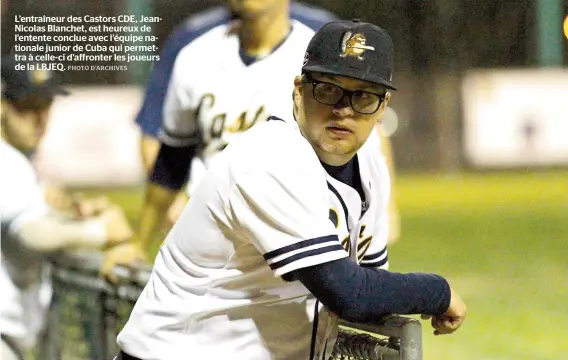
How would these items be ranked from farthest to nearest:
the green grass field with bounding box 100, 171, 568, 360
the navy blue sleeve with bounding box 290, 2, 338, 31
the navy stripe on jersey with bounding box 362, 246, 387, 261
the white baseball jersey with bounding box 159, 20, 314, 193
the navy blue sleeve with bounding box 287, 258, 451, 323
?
the green grass field with bounding box 100, 171, 568, 360 < the navy blue sleeve with bounding box 290, 2, 338, 31 < the white baseball jersey with bounding box 159, 20, 314, 193 < the navy stripe on jersey with bounding box 362, 246, 387, 261 < the navy blue sleeve with bounding box 287, 258, 451, 323

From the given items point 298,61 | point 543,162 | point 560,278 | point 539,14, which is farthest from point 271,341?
point 543,162

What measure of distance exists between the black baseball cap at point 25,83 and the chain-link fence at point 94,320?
1.96 feet

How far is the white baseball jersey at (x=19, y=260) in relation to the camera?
3193 mm

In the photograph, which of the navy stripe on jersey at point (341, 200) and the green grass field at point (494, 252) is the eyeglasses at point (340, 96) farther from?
the green grass field at point (494, 252)

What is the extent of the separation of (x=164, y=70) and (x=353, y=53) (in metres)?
1.81

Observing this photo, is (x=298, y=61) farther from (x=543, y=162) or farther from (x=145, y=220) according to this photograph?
(x=543, y=162)

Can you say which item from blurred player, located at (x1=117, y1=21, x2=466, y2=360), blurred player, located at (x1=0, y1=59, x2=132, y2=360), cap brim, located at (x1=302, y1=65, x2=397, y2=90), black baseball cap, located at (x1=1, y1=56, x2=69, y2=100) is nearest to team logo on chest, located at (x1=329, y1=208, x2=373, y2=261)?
blurred player, located at (x1=117, y1=21, x2=466, y2=360)

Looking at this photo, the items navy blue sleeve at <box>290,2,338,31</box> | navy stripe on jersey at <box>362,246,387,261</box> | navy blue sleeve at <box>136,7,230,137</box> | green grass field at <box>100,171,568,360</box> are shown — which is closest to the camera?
navy stripe on jersey at <box>362,246,387,261</box>

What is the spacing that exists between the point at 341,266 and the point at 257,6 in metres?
1.72

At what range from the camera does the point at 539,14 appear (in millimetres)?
7594

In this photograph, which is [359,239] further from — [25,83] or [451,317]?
[25,83]

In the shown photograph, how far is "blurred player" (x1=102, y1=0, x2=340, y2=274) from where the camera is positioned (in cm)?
336

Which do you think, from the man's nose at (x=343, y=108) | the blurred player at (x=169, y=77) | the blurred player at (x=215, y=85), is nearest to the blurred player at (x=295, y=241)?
the man's nose at (x=343, y=108)

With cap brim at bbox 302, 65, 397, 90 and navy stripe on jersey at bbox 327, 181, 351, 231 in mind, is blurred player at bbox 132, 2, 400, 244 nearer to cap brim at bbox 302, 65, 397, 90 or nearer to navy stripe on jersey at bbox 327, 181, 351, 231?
navy stripe on jersey at bbox 327, 181, 351, 231
